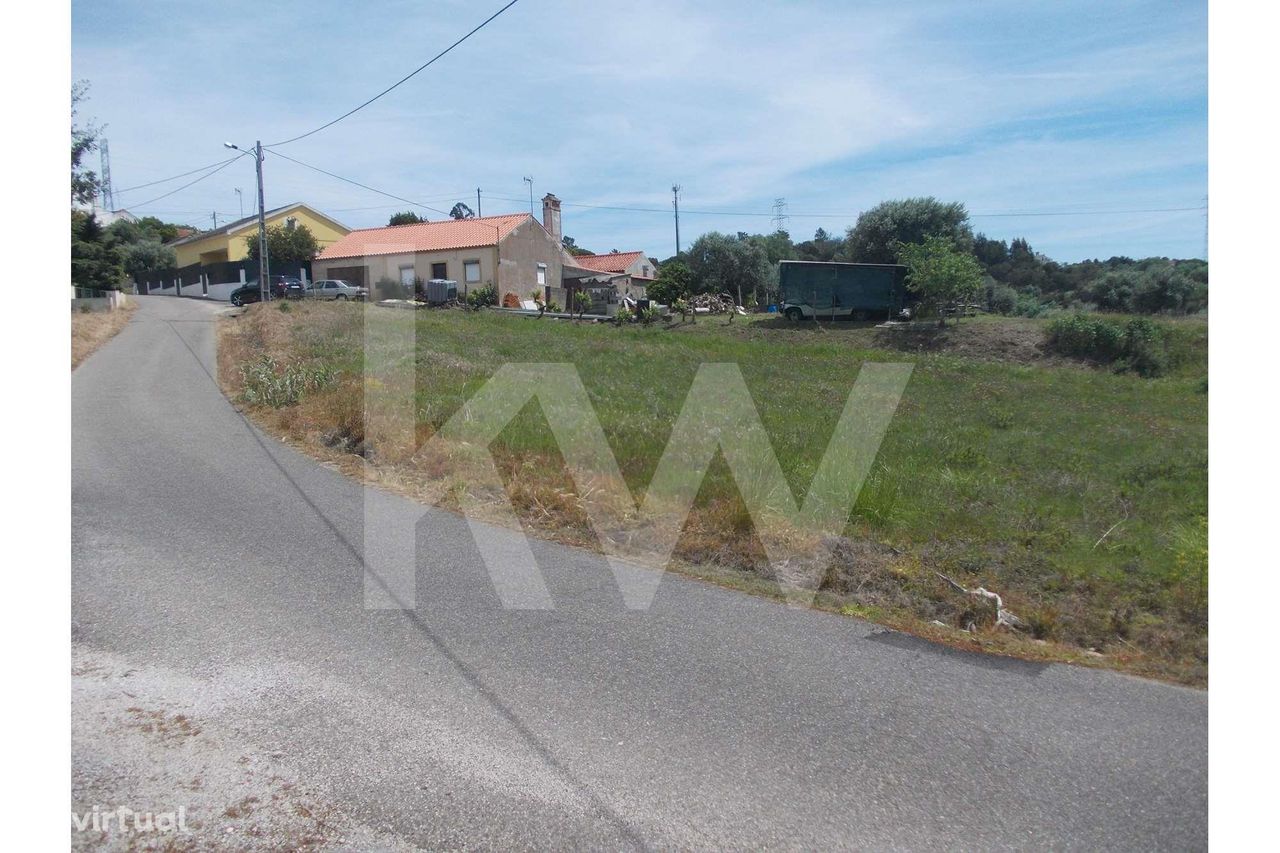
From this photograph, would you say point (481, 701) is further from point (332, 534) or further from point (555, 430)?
point (555, 430)

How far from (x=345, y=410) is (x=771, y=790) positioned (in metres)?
8.41

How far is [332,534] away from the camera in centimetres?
664

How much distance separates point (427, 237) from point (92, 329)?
21.1 metres

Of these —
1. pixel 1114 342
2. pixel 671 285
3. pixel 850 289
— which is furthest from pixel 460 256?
pixel 1114 342

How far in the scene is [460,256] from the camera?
38.9 m

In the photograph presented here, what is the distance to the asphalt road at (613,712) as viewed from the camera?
3184mm

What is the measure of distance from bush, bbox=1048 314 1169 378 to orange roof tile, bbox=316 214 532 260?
86.3 feet

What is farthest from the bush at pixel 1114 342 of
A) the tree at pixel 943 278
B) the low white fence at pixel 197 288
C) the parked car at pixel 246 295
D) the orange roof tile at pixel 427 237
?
the low white fence at pixel 197 288

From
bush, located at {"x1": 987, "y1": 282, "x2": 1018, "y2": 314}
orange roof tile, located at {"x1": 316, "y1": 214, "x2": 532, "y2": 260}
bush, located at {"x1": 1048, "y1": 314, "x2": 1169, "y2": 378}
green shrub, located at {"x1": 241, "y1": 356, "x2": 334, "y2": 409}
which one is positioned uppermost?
orange roof tile, located at {"x1": 316, "y1": 214, "x2": 532, "y2": 260}

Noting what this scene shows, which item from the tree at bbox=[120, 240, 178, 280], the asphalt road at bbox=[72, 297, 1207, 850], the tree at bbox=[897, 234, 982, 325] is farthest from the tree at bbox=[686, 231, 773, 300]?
the asphalt road at bbox=[72, 297, 1207, 850]

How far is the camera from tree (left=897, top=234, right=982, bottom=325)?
24.3m

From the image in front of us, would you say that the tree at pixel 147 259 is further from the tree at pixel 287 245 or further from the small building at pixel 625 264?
the small building at pixel 625 264

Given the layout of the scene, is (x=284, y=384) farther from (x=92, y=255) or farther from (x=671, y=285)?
A: (x=671, y=285)

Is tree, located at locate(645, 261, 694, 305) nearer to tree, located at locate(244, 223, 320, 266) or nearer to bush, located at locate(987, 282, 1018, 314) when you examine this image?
bush, located at locate(987, 282, 1018, 314)
